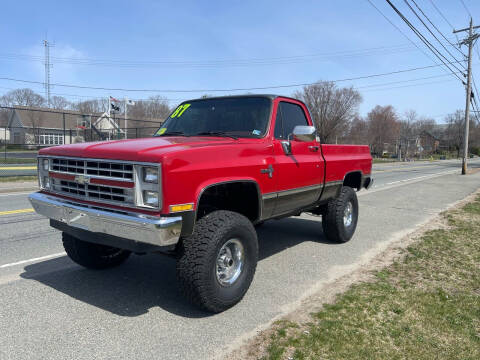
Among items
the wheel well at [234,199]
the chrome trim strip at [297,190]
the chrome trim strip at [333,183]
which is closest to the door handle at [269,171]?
the wheel well at [234,199]

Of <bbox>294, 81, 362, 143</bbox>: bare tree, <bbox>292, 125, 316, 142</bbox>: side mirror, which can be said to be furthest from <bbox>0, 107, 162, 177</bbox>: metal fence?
<bbox>294, 81, 362, 143</bbox>: bare tree

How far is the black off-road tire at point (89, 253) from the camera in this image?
4.29 m

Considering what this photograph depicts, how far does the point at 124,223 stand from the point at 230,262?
1.19 m

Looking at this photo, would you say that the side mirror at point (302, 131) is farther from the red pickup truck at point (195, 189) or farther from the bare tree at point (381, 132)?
the bare tree at point (381, 132)

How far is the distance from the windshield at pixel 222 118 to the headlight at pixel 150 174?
4.74ft

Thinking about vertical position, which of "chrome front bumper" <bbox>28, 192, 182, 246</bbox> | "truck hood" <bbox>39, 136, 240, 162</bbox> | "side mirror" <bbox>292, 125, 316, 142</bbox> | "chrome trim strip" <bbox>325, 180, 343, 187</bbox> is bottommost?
"chrome front bumper" <bbox>28, 192, 182, 246</bbox>

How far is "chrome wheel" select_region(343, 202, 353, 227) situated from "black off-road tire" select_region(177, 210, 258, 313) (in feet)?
10.3

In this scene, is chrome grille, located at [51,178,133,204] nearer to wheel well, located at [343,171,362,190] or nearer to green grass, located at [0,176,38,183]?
wheel well, located at [343,171,362,190]

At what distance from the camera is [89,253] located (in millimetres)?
4336

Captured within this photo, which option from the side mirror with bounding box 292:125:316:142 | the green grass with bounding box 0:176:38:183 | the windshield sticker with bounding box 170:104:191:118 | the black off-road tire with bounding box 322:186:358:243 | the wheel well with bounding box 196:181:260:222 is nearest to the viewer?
the wheel well with bounding box 196:181:260:222

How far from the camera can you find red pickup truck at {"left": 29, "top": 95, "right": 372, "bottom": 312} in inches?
120

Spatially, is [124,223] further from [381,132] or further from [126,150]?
[381,132]

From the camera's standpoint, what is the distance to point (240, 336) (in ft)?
10.1

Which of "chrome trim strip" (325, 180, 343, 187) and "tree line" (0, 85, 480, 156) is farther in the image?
"tree line" (0, 85, 480, 156)
